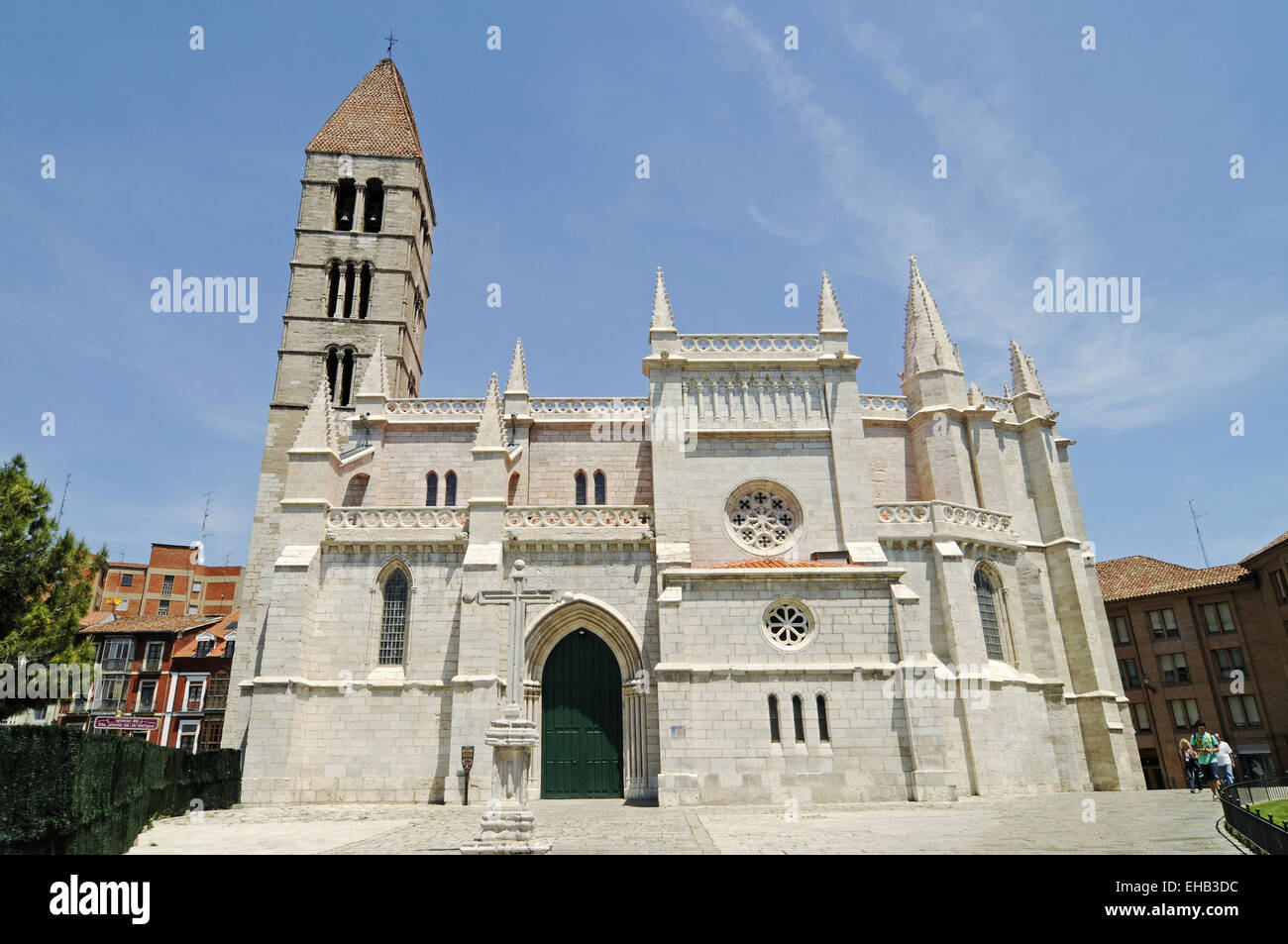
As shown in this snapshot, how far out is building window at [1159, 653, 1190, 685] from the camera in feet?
135

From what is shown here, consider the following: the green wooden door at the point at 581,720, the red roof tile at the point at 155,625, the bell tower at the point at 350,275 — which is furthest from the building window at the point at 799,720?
the red roof tile at the point at 155,625

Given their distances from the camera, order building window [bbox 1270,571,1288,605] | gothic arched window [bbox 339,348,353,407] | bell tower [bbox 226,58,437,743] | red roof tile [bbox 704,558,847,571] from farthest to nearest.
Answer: building window [bbox 1270,571,1288,605] < gothic arched window [bbox 339,348,353,407] < bell tower [bbox 226,58,437,743] < red roof tile [bbox 704,558,847,571]

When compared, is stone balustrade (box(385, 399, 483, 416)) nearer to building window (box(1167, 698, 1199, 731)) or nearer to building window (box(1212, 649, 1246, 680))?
building window (box(1212, 649, 1246, 680))

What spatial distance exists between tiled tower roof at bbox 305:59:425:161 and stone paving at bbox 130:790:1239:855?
111 feet

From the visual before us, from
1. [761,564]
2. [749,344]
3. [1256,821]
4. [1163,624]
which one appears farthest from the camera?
[1163,624]

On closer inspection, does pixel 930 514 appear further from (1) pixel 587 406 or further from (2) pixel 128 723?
(2) pixel 128 723

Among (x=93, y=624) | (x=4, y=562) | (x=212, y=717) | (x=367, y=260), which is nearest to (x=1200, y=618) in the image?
(x=367, y=260)

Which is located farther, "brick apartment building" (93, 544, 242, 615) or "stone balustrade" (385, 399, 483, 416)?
"brick apartment building" (93, 544, 242, 615)

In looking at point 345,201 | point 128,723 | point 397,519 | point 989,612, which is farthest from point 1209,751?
point 128,723

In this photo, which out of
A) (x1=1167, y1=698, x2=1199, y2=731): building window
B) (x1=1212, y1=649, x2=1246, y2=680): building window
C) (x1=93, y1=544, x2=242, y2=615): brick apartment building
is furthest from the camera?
(x1=93, y1=544, x2=242, y2=615): brick apartment building

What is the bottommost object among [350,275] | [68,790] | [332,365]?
[68,790]

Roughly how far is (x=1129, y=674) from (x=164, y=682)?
56849mm

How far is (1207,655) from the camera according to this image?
40.2m

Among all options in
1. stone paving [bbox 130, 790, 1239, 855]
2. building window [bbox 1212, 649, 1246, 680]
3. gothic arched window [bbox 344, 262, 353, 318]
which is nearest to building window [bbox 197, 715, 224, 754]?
gothic arched window [bbox 344, 262, 353, 318]
